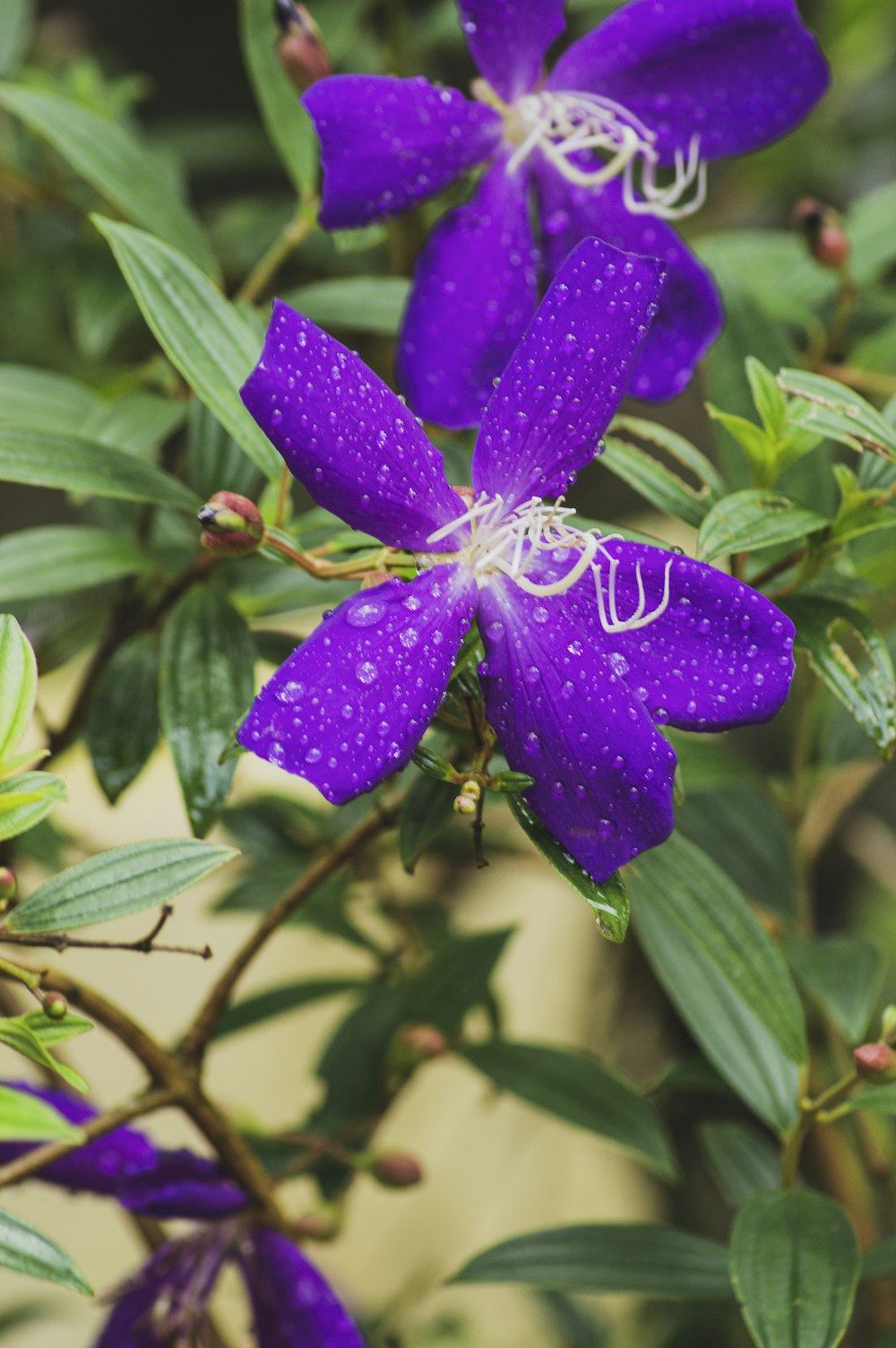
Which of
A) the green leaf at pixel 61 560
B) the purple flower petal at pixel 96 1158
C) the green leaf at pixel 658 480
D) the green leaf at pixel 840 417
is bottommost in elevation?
the purple flower petal at pixel 96 1158

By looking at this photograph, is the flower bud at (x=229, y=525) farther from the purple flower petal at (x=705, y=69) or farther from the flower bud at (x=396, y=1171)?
the flower bud at (x=396, y=1171)

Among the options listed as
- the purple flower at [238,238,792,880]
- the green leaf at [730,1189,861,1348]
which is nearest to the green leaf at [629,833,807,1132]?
the green leaf at [730,1189,861,1348]

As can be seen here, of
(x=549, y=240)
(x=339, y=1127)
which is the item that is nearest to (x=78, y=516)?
(x=339, y=1127)

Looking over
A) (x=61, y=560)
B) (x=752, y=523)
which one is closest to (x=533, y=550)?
(x=752, y=523)

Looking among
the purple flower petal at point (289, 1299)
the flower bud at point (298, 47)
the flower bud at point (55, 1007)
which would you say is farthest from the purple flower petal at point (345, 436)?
the purple flower petal at point (289, 1299)

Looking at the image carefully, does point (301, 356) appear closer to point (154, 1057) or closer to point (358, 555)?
point (358, 555)

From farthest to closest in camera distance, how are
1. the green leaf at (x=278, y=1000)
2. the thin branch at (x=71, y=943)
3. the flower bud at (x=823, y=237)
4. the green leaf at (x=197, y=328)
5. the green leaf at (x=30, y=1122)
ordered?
the green leaf at (x=278, y=1000) → the flower bud at (x=823, y=237) → the green leaf at (x=197, y=328) → the thin branch at (x=71, y=943) → the green leaf at (x=30, y=1122)
